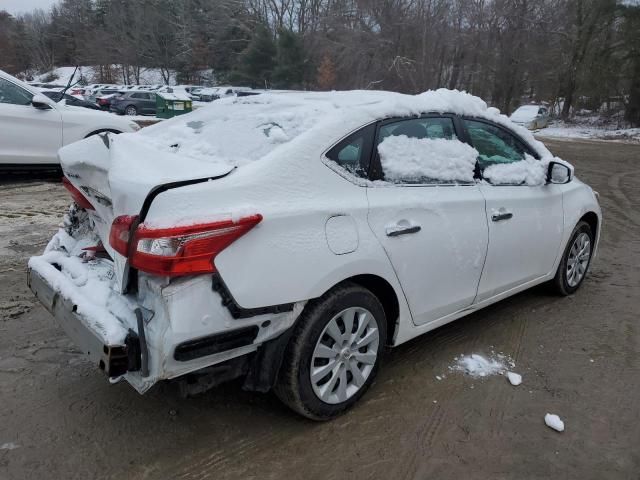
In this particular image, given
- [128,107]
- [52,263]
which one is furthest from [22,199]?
[128,107]

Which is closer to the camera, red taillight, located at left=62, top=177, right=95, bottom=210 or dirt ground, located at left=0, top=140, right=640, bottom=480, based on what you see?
dirt ground, located at left=0, top=140, right=640, bottom=480

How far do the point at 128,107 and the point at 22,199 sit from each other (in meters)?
25.4

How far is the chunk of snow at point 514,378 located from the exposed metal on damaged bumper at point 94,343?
7.27 ft

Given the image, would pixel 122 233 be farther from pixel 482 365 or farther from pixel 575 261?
pixel 575 261

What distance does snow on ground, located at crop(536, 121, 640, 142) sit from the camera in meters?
28.6

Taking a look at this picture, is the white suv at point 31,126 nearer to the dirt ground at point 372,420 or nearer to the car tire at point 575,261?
the dirt ground at point 372,420

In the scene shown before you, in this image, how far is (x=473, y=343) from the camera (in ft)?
12.1

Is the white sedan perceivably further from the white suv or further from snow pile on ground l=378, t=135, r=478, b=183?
the white suv

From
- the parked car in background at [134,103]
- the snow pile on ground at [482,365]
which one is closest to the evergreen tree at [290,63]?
the parked car in background at [134,103]

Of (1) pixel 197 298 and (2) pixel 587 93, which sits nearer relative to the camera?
(1) pixel 197 298

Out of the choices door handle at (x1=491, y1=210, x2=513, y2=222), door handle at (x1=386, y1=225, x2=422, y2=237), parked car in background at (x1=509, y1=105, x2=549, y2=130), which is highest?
door handle at (x1=386, y1=225, x2=422, y2=237)

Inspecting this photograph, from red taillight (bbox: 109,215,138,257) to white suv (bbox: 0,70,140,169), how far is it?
6.22 meters

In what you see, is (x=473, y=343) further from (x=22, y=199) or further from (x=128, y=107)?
(x=128, y=107)

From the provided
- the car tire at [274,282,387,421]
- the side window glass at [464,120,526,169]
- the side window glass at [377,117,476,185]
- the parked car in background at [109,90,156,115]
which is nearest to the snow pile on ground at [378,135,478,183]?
the side window glass at [377,117,476,185]
